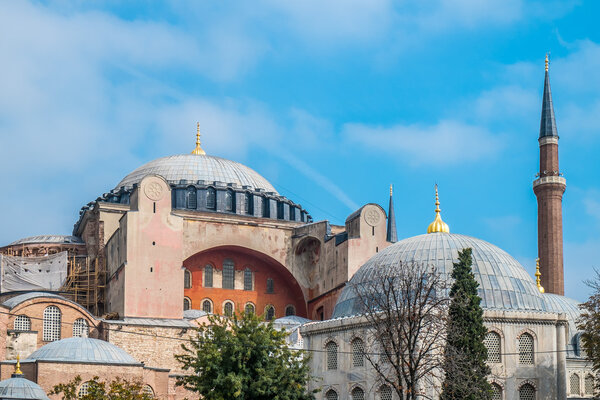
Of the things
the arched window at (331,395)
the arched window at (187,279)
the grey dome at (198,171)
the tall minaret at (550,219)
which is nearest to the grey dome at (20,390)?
the arched window at (331,395)

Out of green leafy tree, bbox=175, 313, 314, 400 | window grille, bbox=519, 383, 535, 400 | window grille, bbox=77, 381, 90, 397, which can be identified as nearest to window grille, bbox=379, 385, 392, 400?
green leafy tree, bbox=175, 313, 314, 400

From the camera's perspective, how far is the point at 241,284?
1875 inches

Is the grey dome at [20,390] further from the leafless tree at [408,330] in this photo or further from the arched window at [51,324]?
the leafless tree at [408,330]

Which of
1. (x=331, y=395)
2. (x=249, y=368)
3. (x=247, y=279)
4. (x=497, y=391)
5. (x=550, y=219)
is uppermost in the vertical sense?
(x=550, y=219)

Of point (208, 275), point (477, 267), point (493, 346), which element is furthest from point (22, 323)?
point (493, 346)

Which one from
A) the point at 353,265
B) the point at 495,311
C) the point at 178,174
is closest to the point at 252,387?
the point at 495,311

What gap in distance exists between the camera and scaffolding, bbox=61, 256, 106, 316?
1777 inches

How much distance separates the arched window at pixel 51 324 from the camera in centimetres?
4072

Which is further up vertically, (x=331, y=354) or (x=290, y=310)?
(x=290, y=310)

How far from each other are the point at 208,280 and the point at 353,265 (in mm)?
6863

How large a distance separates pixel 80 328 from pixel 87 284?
16.7ft

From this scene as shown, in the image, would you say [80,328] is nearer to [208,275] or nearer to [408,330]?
[208,275]

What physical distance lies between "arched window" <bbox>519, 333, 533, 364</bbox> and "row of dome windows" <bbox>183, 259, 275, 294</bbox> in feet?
54.8

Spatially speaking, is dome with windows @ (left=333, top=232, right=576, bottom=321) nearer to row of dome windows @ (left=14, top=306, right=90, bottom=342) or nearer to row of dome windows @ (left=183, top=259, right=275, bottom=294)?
row of dome windows @ (left=14, top=306, right=90, bottom=342)
